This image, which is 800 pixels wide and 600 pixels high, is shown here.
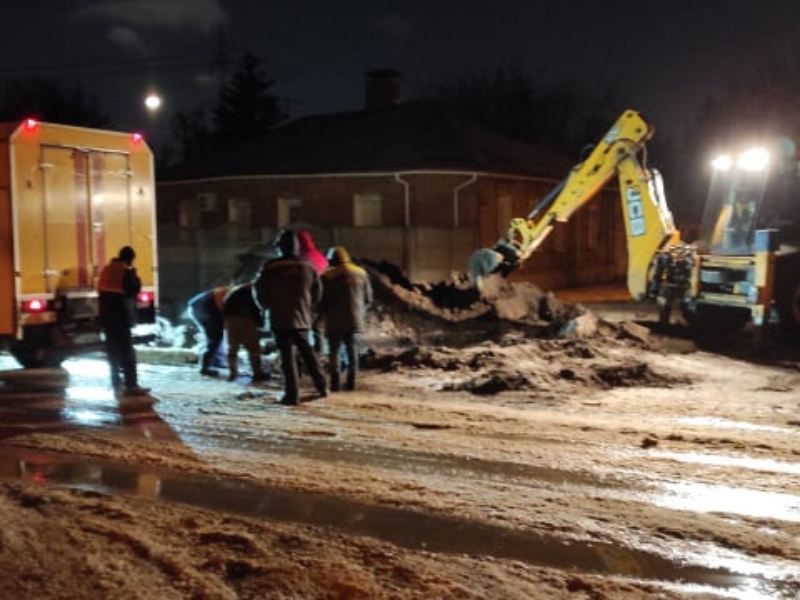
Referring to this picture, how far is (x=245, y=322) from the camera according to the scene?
10906mm

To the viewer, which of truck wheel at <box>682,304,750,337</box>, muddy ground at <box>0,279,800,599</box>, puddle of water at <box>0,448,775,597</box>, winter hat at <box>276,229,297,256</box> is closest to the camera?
muddy ground at <box>0,279,800,599</box>

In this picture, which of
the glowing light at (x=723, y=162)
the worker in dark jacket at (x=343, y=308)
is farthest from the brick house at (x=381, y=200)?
the worker in dark jacket at (x=343, y=308)

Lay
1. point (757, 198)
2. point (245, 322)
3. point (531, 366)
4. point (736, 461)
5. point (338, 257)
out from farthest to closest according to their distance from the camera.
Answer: point (757, 198)
point (531, 366)
point (245, 322)
point (338, 257)
point (736, 461)

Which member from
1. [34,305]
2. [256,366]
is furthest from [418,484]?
[34,305]

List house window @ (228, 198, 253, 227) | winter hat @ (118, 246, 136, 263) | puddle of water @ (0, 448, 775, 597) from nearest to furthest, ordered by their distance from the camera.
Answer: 1. puddle of water @ (0, 448, 775, 597)
2. winter hat @ (118, 246, 136, 263)
3. house window @ (228, 198, 253, 227)

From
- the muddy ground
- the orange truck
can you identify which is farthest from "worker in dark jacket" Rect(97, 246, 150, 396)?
the orange truck

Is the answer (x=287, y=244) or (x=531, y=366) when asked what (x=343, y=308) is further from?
(x=531, y=366)

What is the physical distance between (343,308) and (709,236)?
764 centimetres

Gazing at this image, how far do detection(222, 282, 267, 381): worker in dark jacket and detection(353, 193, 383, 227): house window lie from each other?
14.8 metres

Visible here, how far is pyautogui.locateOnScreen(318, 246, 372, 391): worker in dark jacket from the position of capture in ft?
33.2

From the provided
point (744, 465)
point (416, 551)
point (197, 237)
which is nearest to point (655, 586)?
point (416, 551)

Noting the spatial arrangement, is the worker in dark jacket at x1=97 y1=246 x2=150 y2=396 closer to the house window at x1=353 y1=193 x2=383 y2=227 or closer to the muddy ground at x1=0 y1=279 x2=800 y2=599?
the muddy ground at x1=0 y1=279 x2=800 y2=599

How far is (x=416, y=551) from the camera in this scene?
5.20 meters

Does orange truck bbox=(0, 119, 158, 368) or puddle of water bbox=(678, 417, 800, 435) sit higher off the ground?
orange truck bbox=(0, 119, 158, 368)
